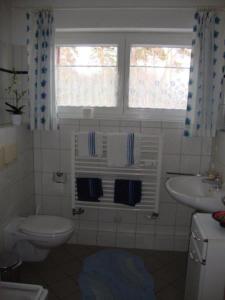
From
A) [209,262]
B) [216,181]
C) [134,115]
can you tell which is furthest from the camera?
[134,115]

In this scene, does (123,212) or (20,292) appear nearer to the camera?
(20,292)

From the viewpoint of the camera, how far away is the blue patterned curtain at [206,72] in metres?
2.06

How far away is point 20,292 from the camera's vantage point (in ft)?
5.25

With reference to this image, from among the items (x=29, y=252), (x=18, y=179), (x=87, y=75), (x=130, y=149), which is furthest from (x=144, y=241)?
(x=87, y=75)


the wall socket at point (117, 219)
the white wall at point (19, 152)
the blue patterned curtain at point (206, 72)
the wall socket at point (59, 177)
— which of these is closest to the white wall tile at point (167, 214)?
the wall socket at point (117, 219)

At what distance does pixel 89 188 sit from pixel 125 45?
1.46 metres

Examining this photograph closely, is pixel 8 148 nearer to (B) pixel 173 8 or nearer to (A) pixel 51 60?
(A) pixel 51 60

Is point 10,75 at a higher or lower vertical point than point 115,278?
higher

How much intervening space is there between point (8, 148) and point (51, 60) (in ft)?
2.95

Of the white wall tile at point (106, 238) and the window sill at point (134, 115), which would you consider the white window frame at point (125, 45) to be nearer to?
the window sill at point (134, 115)

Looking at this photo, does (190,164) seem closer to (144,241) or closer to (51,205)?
(144,241)

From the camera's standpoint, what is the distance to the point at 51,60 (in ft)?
7.26

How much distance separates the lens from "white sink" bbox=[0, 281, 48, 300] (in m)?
1.56

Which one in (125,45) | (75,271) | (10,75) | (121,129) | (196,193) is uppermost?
(125,45)
